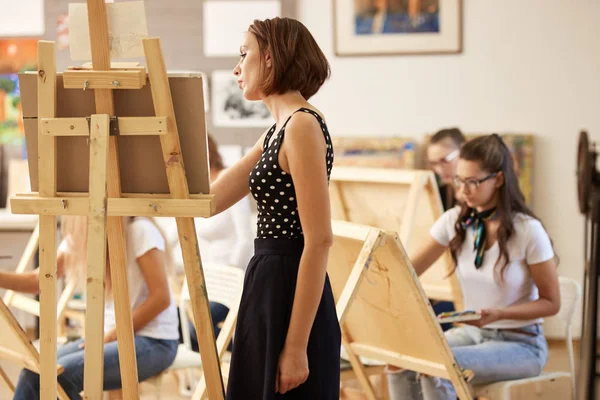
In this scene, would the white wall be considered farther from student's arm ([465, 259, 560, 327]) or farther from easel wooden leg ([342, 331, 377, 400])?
easel wooden leg ([342, 331, 377, 400])

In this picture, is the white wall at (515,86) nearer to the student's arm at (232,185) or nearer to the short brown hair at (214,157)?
the short brown hair at (214,157)

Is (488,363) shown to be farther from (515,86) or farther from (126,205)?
(515,86)

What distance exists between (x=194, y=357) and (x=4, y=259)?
6.05 feet

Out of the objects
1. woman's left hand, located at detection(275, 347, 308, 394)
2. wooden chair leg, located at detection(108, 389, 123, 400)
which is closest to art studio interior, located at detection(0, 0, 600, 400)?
woman's left hand, located at detection(275, 347, 308, 394)

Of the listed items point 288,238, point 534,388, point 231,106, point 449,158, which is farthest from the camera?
point 231,106

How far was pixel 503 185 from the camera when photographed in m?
2.66

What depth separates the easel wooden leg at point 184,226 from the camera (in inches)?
67.7

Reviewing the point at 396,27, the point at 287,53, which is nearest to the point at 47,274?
the point at 287,53

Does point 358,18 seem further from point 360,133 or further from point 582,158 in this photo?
point 582,158

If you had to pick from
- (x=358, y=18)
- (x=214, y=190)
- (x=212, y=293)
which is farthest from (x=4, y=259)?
(x=214, y=190)

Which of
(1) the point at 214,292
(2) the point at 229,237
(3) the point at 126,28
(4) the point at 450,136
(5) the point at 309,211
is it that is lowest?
(1) the point at 214,292

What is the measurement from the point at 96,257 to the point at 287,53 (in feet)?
1.85

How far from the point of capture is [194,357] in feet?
10.0

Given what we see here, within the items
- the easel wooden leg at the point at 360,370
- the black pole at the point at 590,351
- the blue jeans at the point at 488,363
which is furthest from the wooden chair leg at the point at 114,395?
the black pole at the point at 590,351
